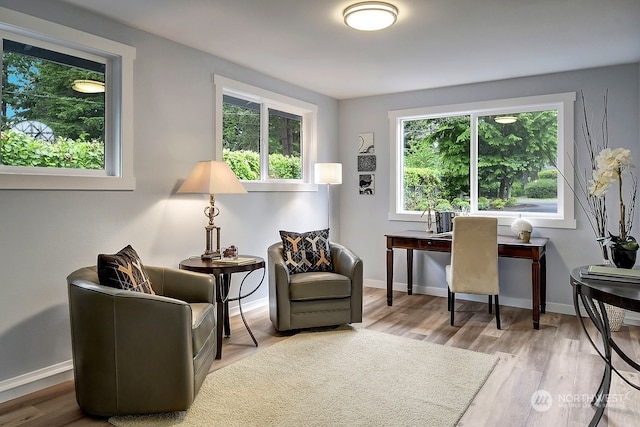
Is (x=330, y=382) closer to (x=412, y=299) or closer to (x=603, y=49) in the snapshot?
(x=412, y=299)

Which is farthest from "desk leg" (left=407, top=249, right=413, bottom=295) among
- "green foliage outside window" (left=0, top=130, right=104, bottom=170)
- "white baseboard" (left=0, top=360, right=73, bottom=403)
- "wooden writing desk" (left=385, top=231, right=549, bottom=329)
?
"white baseboard" (left=0, top=360, right=73, bottom=403)

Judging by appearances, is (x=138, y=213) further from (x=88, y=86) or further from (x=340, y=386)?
(x=340, y=386)

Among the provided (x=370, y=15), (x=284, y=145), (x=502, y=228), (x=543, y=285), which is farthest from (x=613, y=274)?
(x=284, y=145)

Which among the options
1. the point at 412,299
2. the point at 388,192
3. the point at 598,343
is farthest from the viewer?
the point at 388,192

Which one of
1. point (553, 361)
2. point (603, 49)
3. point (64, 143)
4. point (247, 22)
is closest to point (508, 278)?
point (553, 361)

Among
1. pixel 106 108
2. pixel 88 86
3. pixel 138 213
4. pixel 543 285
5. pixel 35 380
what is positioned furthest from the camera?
pixel 543 285

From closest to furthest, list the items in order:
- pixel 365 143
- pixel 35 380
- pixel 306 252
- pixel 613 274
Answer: pixel 613 274 → pixel 35 380 → pixel 306 252 → pixel 365 143

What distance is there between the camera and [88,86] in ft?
9.78

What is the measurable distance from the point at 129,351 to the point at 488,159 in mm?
4072

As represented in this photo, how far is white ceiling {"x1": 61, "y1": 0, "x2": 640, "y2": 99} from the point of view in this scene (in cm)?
278

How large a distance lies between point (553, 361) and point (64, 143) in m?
3.71

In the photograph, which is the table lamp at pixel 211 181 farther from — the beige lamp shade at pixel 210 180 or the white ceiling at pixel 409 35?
the white ceiling at pixel 409 35

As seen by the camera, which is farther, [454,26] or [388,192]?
[388,192]

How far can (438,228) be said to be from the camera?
4.71m
